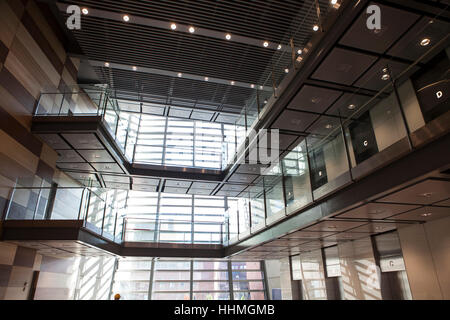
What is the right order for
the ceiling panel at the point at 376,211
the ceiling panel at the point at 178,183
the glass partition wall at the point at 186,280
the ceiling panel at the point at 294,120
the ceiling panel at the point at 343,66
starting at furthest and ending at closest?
the glass partition wall at the point at 186,280
the ceiling panel at the point at 178,183
the ceiling panel at the point at 294,120
the ceiling panel at the point at 343,66
the ceiling panel at the point at 376,211

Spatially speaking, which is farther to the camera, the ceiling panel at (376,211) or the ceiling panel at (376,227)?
the ceiling panel at (376,227)

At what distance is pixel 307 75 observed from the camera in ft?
21.5

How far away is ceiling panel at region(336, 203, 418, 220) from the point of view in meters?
5.75

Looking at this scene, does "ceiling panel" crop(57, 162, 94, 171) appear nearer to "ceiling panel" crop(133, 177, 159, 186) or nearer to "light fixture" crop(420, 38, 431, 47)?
"ceiling panel" crop(133, 177, 159, 186)

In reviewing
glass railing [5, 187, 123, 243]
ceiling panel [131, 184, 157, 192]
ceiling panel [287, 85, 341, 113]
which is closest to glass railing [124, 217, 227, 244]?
ceiling panel [131, 184, 157, 192]

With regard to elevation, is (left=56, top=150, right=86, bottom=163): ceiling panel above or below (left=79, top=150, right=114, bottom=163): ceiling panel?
above

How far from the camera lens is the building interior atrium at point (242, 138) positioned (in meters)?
5.02

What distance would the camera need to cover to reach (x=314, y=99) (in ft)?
24.4

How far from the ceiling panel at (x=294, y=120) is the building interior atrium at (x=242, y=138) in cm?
6

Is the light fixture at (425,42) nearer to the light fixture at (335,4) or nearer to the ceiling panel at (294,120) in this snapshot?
the light fixture at (335,4)

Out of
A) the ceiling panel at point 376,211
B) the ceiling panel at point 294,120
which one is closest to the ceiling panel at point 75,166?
the ceiling panel at point 294,120

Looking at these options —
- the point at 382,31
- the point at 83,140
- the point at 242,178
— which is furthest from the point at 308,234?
the point at 83,140

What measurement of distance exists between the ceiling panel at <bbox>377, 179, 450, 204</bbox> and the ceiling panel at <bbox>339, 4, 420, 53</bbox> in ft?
9.51

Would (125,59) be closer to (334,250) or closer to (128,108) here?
(128,108)
